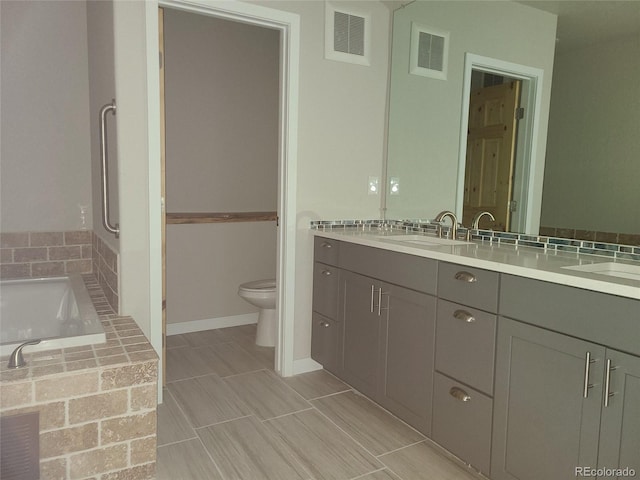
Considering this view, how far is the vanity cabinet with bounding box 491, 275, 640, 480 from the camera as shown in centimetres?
131

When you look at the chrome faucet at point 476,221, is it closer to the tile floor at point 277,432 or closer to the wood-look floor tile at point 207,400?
the tile floor at point 277,432

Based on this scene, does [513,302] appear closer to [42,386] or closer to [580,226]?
[580,226]

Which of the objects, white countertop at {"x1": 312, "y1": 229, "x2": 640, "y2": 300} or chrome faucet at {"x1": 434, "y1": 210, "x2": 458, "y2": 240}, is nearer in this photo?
white countertop at {"x1": 312, "y1": 229, "x2": 640, "y2": 300}

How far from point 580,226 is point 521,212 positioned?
1.00 ft

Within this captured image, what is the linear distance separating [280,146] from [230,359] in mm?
1384

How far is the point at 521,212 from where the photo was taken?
223cm

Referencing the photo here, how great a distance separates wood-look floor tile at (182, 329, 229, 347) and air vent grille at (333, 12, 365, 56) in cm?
210

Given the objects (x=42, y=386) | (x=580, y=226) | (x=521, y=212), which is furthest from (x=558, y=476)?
(x=42, y=386)

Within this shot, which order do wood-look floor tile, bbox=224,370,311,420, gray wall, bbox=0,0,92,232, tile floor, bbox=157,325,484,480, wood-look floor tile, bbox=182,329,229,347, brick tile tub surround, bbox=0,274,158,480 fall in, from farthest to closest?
1. wood-look floor tile, bbox=182,329,229,347
2. gray wall, bbox=0,0,92,232
3. wood-look floor tile, bbox=224,370,311,420
4. tile floor, bbox=157,325,484,480
5. brick tile tub surround, bbox=0,274,158,480

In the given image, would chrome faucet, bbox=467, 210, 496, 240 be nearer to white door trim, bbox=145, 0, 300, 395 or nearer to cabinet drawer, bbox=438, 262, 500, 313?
cabinet drawer, bbox=438, 262, 500, 313

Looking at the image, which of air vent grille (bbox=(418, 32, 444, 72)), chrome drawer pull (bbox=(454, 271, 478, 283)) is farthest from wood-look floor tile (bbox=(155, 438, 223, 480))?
air vent grille (bbox=(418, 32, 444, 72))

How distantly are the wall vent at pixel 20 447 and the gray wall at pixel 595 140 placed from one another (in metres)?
2.08

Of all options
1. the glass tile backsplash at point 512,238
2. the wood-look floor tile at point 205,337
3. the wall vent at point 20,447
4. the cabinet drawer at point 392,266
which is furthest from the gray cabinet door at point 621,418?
the wood-look floor tile at point 205,337

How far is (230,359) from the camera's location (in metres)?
3.08
